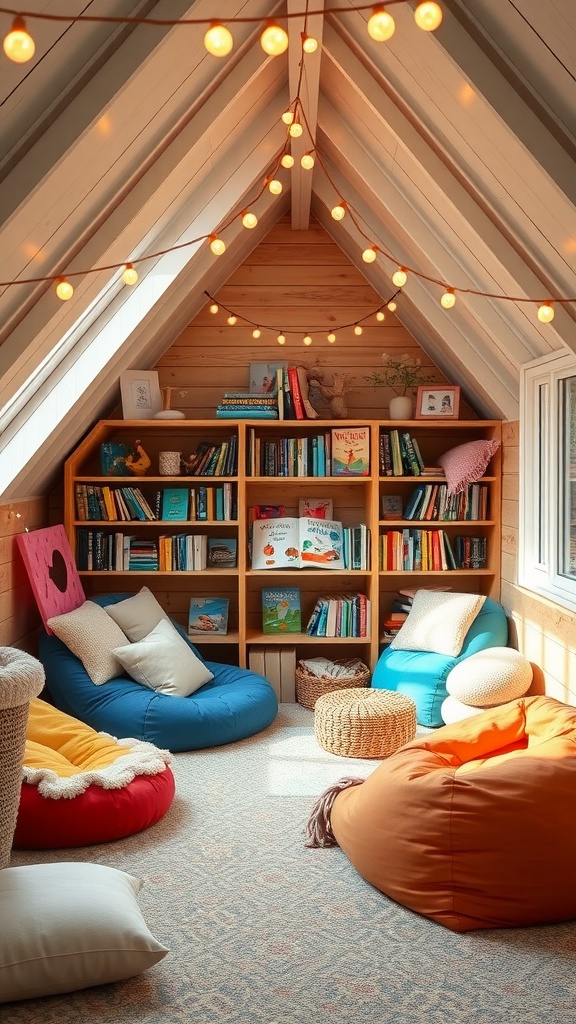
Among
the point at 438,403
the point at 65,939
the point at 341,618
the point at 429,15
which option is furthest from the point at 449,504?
the point at 429,15

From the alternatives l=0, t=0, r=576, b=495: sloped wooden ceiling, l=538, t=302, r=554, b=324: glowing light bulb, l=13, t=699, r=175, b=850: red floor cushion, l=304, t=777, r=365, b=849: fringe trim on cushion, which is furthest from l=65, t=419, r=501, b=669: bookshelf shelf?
l=538, t=302, r=554, b=324: glowing light bulb

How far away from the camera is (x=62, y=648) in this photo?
14.5 feet

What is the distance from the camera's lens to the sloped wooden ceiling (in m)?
2.26

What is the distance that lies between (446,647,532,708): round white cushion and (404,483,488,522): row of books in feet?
3.51

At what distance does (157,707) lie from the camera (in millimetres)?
3951

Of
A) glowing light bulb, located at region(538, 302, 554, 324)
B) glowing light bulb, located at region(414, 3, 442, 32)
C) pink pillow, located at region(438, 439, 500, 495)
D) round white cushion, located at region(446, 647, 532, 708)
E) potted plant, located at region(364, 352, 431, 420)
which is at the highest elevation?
glowing light bulb, located at region(414, 3, 442, 32)

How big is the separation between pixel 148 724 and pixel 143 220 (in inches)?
87.5

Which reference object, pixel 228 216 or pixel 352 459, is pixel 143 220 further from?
pixel 352 459

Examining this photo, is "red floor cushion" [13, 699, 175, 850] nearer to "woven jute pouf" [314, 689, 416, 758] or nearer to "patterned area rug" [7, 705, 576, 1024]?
"patterned area rug" [7, 705, 576, 1024]

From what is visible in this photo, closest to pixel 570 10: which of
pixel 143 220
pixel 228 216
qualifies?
pixel 143 220

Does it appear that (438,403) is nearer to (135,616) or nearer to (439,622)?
(439,622)

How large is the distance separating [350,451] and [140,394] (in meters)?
1.28

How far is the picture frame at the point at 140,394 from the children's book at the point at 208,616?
1.17 metres

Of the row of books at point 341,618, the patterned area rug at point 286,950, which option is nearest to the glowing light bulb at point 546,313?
the patterned area rug at point 286,950
